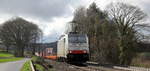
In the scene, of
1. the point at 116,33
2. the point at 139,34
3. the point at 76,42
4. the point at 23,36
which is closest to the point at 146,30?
the point at 139,34

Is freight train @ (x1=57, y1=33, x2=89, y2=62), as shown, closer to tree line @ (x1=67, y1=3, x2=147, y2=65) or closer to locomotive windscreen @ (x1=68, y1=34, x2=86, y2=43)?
locomotive windscreen @ (x1=68, y1=34, x2=86, y2=43)

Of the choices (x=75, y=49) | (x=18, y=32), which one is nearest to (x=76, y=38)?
(x=75, y=49)

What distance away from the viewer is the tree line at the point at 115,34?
134ft

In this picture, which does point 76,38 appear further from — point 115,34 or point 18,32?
point 18,32

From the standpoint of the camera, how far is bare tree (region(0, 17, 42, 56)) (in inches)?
3032

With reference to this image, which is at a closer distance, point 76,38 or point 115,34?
point 76,38

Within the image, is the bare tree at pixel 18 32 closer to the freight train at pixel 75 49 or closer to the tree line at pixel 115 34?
the tree line at pixel 115 34

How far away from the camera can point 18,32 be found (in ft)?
255

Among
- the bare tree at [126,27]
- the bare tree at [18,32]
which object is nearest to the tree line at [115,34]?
the bare tree at [126,27]

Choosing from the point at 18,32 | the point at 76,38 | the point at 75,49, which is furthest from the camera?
the point at 18,32

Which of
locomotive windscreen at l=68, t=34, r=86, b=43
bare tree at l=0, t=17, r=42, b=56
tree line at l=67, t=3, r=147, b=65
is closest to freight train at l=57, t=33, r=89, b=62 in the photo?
locomotive windscreen at l=68, t=34, r=86, b=43

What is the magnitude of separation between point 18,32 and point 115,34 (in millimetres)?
41890

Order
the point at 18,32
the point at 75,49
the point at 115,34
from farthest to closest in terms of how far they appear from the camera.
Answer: the point at 18,32 → the point at 115,34 → the point at 75,49

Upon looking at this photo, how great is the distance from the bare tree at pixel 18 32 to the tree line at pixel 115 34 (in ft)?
104
